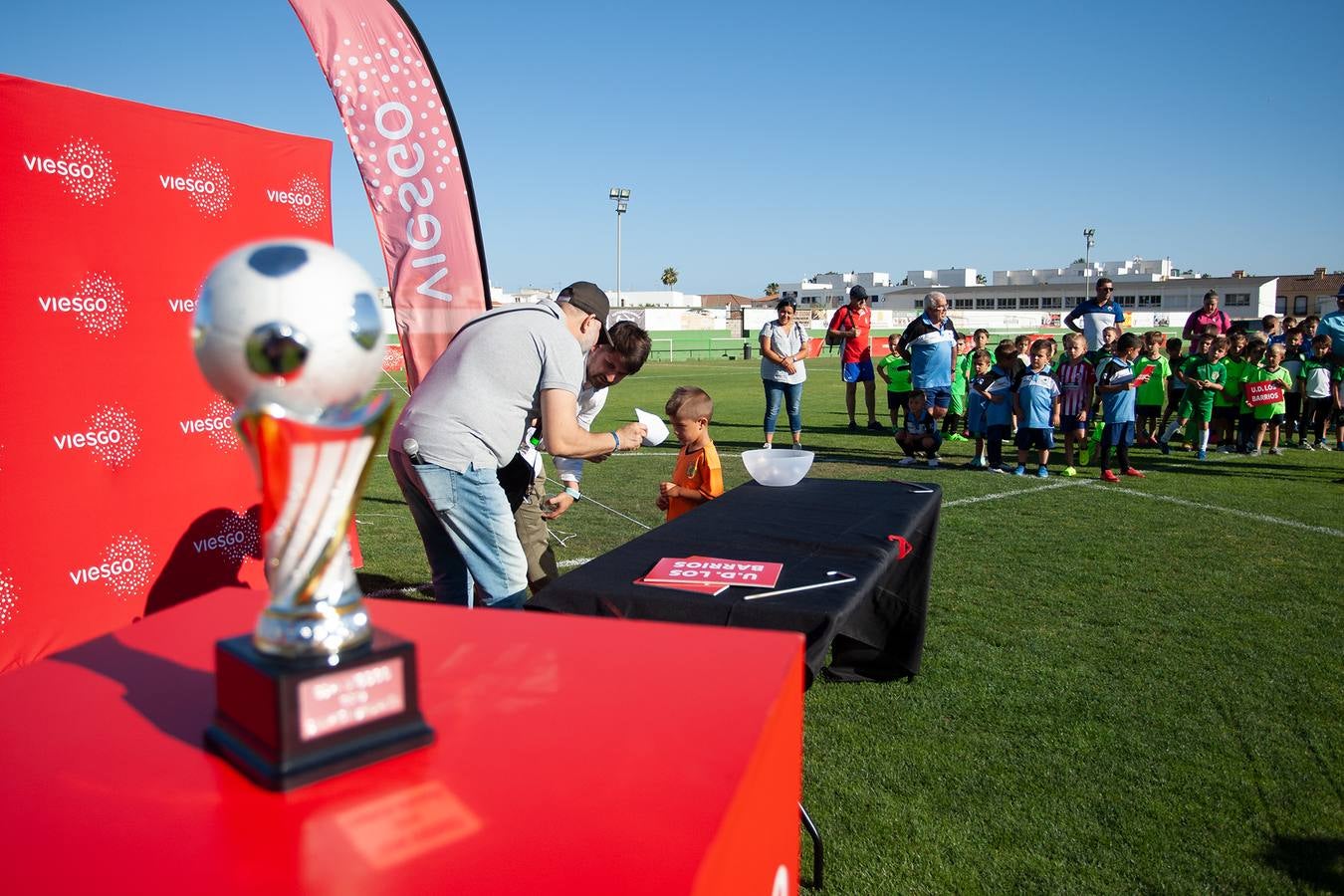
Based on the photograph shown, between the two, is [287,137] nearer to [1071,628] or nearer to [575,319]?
[575,319]

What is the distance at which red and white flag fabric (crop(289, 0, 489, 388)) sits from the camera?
4.59 metres

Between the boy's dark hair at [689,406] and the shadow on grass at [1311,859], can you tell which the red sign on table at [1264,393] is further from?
the shadow on grass at [1311,859]

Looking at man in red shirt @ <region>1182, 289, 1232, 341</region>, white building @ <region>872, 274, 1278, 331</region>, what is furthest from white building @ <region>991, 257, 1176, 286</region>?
man in red shirt @ <region>1182, 289, 1232, 341</region>

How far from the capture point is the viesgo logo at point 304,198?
4.84m

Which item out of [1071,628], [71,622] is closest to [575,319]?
[71,622]

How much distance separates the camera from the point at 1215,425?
1184 cm

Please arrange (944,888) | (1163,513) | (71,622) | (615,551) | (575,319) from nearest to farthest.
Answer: (944,888) → (615,551) → (575,319) → (71,622) → (1163,513)

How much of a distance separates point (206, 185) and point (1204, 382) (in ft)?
36.2

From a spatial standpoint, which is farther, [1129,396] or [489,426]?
[1129,396]

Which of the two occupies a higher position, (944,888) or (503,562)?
(503,562)

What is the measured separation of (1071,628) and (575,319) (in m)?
3.11

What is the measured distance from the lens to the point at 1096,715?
3641 millimetres

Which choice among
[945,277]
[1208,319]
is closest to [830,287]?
[945,277]

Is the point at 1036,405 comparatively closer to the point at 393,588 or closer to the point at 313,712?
the point at 393,588
